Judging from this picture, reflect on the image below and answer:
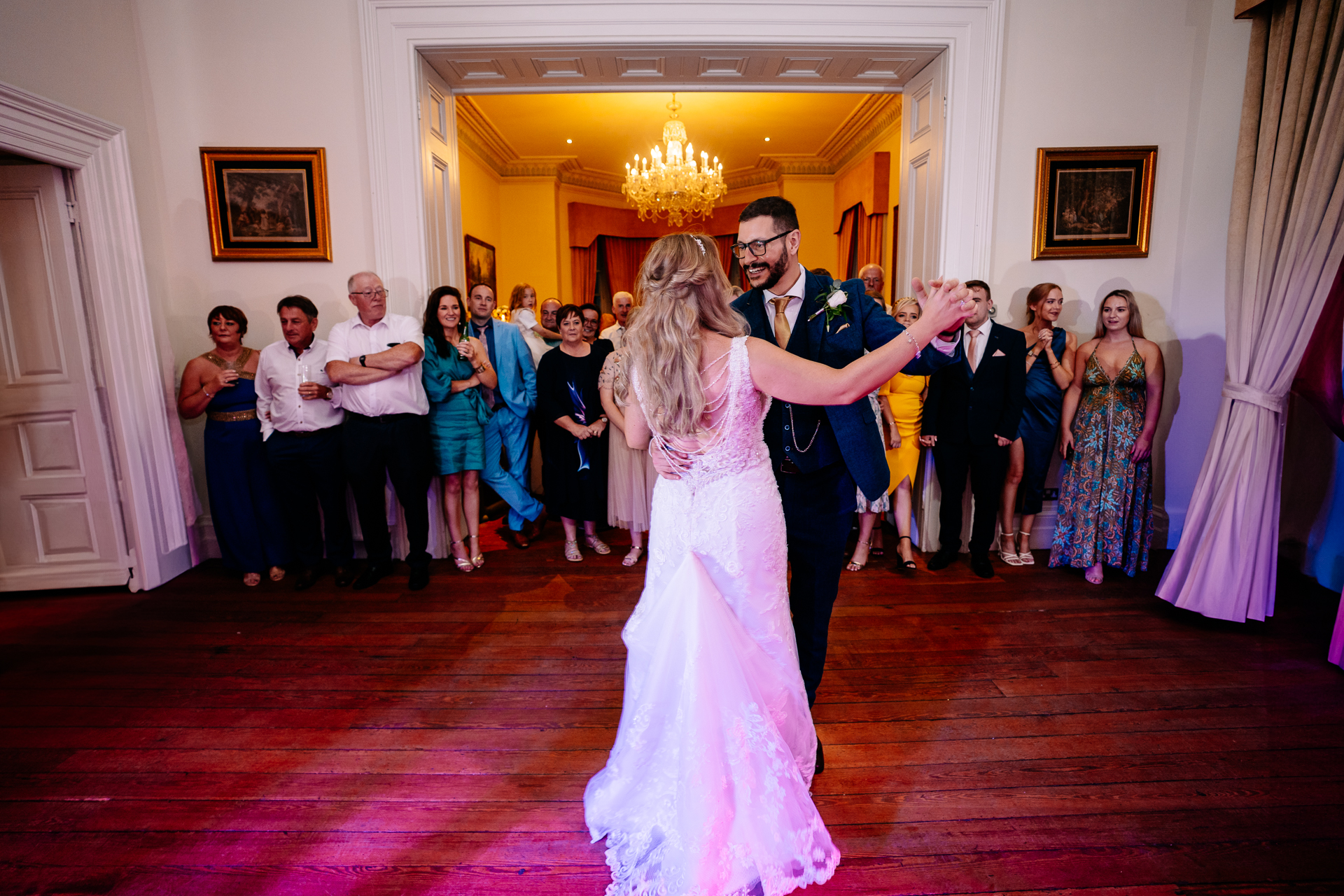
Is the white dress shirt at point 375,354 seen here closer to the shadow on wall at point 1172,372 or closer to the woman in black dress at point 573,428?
the woman in black dress at point 573,428

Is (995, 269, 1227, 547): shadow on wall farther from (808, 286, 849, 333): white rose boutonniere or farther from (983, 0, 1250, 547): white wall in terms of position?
(808, 286, 849, 333): white rose boutonniere

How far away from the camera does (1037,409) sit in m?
4.16

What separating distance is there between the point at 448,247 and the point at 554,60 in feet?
4.66

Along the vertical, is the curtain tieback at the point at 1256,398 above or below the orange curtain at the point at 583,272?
below

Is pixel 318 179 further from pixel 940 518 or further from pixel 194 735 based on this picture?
pixel 940 518

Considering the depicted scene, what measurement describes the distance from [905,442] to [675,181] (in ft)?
16.0

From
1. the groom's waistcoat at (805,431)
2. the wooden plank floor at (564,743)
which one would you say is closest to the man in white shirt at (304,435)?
the wooden plank floor at (564,743)

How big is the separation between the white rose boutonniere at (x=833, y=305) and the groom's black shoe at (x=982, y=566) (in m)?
2.68

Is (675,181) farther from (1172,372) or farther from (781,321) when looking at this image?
(781,321)

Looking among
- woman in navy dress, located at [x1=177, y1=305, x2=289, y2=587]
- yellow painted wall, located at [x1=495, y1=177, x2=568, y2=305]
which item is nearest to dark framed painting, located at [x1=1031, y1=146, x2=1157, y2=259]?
woman in navy dress, located at [x1=177, y1=305, x2=289, y2=587]

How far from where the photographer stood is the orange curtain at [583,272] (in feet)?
35.3

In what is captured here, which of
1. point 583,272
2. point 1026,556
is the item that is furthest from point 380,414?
point 583,272

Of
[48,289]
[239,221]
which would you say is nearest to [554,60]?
[239,221]

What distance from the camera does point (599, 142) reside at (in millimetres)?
9031
